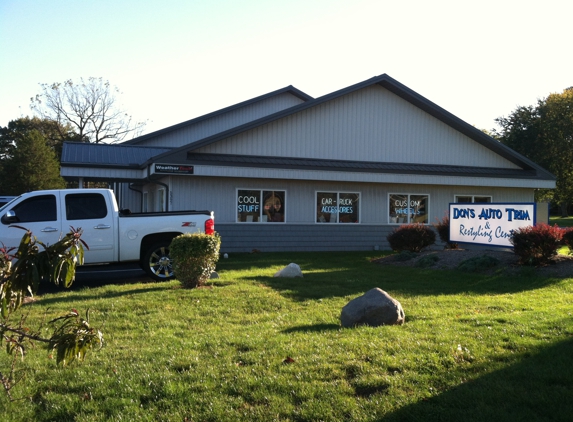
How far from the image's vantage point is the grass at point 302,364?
4.63 m

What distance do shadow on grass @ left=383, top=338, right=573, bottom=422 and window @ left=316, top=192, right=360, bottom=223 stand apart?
15.3 m

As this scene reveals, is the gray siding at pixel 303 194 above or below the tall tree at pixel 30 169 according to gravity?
below

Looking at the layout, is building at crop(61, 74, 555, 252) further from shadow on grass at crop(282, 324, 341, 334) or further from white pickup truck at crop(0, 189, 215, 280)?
shadow on grass at crop(282, 324, 341, 334)

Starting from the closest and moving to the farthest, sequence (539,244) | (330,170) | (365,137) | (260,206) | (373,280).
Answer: (373,280) < (539,244) < (330,170) < (260,206) < (365,137)

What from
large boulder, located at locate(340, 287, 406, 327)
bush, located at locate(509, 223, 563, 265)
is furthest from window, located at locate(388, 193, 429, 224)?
large boulder, located at locate(340, 287, 406, 327)

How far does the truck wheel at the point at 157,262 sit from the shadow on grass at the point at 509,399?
8490mm

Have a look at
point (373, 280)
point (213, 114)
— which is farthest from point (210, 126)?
point (373, 280)

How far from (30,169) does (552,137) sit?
4054cm

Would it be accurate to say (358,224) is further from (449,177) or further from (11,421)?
(11,421)

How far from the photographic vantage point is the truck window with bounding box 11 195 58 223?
11.8 meters

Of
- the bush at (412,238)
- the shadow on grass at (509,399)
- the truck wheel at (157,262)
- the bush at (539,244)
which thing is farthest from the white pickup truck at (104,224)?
the shadow on grass at (509,399)

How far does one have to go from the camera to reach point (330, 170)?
1947cm

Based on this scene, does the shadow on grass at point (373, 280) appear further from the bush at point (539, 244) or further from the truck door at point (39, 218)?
the truck door at point (39, 218)

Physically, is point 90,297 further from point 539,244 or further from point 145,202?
point 145,202
